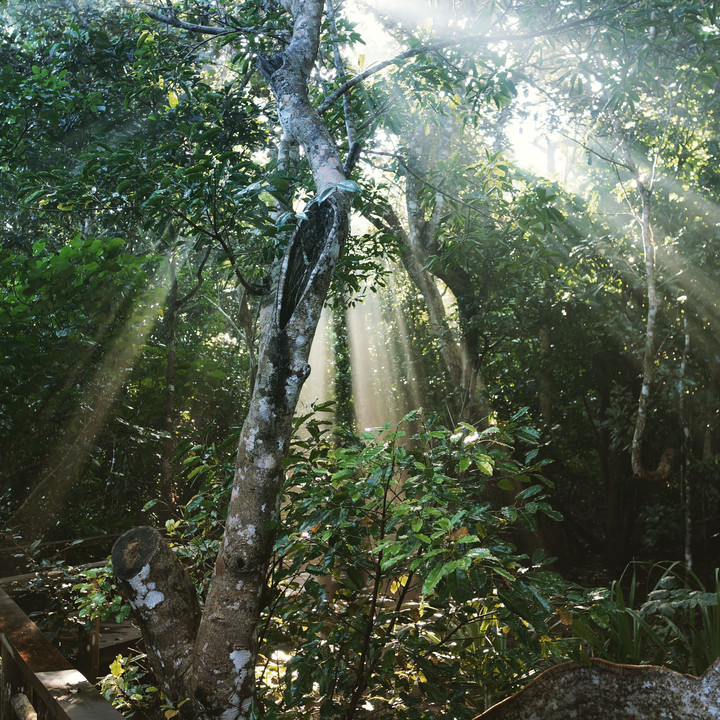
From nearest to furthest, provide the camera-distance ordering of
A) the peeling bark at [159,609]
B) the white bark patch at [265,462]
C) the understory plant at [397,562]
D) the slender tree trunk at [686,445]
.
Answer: the understory plant at [397,562], the peeling bark at [159,609], the white bark patch at [265,462], the slender tree trunk at [686,445]

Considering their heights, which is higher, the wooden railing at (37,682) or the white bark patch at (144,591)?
the white bark patch at (144,591)

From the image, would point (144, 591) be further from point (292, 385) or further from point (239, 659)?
point (292, 385)

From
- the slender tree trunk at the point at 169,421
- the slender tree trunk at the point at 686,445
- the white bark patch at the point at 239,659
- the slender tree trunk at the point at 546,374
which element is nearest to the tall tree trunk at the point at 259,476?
the white bark patch at the point at 239,659

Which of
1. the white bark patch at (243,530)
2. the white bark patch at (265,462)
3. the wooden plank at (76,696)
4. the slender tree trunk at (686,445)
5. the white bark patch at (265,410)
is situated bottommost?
the slender tree trunk at (686,445)

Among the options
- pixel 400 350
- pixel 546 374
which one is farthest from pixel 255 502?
pixel 400 350

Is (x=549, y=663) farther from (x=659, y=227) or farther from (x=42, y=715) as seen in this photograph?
(x=659, y=227)

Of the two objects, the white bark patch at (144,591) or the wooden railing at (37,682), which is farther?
the white bark patch at (144,591)

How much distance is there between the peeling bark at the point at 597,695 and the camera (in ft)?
4.03

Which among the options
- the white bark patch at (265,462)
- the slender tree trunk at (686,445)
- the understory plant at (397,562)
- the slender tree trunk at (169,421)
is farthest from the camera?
the slender tree trunk at (169,421)

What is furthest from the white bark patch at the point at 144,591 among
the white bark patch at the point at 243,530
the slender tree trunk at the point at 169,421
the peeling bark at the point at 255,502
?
the slender tree trunk at the point at 169,421

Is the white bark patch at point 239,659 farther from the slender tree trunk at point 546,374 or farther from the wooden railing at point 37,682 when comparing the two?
the slender tree trunk at point 546,374

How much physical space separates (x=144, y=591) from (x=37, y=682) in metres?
0.35

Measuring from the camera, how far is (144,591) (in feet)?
6.09

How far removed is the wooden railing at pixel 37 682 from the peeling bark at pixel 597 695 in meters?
0.95
